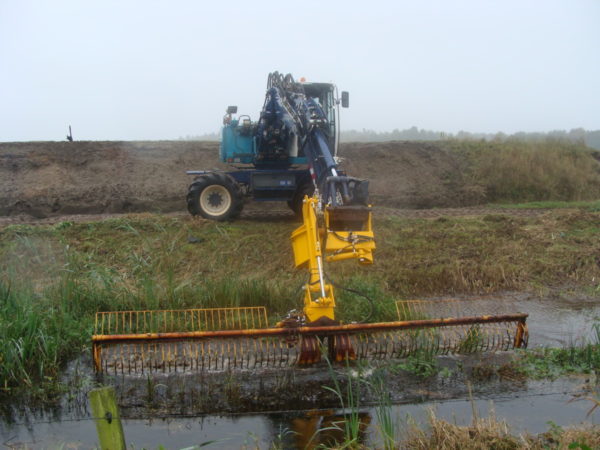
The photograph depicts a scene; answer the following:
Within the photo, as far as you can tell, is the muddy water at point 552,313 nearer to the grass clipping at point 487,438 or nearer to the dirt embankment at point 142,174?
the grass clipping at point 487,438

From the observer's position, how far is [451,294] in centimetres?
910

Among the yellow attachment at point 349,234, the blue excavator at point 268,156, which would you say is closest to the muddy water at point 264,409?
the yellow attachment at point 349,234

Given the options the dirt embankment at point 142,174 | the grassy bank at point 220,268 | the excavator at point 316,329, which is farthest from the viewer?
the dirt embankment at point 142,174

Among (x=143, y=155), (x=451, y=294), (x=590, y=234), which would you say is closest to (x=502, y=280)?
(x=451, y=294)

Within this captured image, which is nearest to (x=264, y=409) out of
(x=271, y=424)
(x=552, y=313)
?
(x=271, y=424)

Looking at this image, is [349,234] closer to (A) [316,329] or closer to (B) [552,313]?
(A) [316,329]

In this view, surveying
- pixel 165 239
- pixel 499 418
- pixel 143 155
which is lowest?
pixel 499 418

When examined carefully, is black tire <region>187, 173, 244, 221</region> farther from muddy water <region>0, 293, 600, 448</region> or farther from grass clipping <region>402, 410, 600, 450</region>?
grass clipping <region>402, 410, 600, 450</region>

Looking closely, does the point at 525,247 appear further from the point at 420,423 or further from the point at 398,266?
the point at 420,423

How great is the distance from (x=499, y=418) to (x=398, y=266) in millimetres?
4581

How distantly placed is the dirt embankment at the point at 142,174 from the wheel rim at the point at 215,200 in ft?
14.2

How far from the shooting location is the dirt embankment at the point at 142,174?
16.0 metres

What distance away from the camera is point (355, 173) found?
18375 millimetres

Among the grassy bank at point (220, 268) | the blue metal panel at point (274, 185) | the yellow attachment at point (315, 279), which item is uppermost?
the blue metal panel at point (274, 185)
